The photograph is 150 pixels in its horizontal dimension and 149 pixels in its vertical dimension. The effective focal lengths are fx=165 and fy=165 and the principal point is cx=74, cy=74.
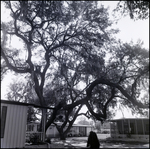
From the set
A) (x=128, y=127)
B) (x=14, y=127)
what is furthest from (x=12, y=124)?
(x=128, y=127)

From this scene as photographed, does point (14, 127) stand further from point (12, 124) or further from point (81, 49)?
point (81, 49)

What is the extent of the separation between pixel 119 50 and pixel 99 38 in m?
2.62

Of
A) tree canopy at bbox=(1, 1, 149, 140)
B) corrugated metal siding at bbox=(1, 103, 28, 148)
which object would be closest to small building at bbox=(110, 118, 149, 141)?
tree canopy at bbox=(1, 1, 149, 140)

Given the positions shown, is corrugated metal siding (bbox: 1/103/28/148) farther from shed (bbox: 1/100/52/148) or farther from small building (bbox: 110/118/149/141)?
small building (bbox: 110/118/149/141)

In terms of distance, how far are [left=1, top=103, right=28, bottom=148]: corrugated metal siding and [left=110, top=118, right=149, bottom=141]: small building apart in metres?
21.0

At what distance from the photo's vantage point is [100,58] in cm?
1656

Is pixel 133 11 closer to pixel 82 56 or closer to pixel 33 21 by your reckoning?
pixel 82 56

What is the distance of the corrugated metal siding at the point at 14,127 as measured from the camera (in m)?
8.81

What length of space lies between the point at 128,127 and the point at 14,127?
77.6 ft

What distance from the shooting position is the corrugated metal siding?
881 centimetres

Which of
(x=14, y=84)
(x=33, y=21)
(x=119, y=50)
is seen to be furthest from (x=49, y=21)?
(x=14, y=84)

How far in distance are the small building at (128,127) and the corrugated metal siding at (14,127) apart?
2098 centimetres

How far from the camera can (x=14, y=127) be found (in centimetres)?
916

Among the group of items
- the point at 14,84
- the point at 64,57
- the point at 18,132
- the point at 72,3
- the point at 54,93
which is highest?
the point at 72,3
